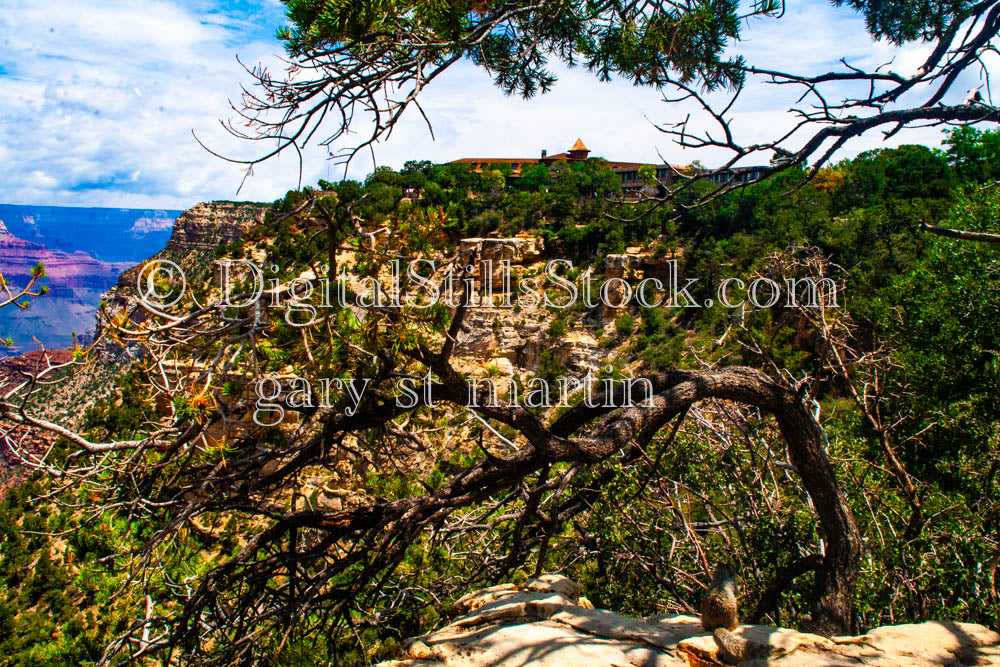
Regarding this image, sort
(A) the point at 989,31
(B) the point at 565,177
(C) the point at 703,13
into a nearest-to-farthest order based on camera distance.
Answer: (A) the point at 989,31
(C) the point at 703,13
(B) the point at 565,177

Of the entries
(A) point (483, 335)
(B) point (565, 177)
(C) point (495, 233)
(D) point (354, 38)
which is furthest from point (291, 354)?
(B) point (565, 177)

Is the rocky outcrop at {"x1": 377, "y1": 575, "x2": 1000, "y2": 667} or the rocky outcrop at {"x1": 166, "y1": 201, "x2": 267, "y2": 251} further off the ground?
the rocky outcrop at {"x1": 166, "y1": 201, "x2": 267, "y2": 251}

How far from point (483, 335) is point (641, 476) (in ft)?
59.9

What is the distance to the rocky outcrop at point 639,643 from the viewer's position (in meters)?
2.00

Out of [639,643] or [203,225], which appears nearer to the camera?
[639,643]

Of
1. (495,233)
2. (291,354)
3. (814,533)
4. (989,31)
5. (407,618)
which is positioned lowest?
(407,618)

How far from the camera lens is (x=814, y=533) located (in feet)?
11.6

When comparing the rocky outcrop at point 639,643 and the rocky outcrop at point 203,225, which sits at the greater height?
the rocky outcrop at point 203,225

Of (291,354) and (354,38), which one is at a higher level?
(354,38)

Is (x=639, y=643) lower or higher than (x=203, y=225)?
lower

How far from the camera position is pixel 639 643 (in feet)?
7.06

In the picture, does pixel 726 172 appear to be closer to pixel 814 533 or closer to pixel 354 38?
pixel 354 38

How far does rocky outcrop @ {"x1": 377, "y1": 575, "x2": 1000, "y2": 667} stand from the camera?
2004 millimetres

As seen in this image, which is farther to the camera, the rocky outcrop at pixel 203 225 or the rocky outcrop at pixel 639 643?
the rocky outcrop at pixel 203 225
